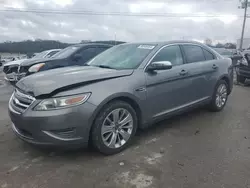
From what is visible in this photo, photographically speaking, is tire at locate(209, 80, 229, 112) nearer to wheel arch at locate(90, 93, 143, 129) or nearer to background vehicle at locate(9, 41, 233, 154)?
background vehicle at locate(9, 41, 233, 154)

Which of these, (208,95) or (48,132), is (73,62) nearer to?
(208,95)

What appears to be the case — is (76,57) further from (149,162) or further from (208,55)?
(149,162)

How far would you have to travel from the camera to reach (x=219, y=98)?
5297 millimetres

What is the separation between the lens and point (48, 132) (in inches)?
114

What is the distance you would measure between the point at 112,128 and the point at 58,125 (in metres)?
0.77

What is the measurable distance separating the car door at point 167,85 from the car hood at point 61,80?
18.7 inches

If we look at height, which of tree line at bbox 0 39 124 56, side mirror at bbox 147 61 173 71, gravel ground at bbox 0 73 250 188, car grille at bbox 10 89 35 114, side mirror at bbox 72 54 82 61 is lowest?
gravel ground at bbox 0 73 250 188

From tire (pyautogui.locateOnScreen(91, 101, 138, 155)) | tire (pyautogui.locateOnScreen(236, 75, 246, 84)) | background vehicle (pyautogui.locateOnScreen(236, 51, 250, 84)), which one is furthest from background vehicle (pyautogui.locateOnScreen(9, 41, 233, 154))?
tire (pyautogui.locateOnScreen(236, 75, 246, 84))

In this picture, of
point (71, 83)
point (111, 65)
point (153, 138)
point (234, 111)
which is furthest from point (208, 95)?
point (71, 83)

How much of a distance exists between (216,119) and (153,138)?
1.71 m

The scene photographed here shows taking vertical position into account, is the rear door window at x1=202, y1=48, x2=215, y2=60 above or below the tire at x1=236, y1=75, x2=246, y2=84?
above

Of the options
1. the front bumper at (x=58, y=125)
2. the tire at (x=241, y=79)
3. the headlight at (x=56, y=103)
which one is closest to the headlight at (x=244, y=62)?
the tire at (x=241, y=79)

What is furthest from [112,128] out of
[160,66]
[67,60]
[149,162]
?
[67,60]

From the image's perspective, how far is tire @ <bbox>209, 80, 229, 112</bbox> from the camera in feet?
16.9
